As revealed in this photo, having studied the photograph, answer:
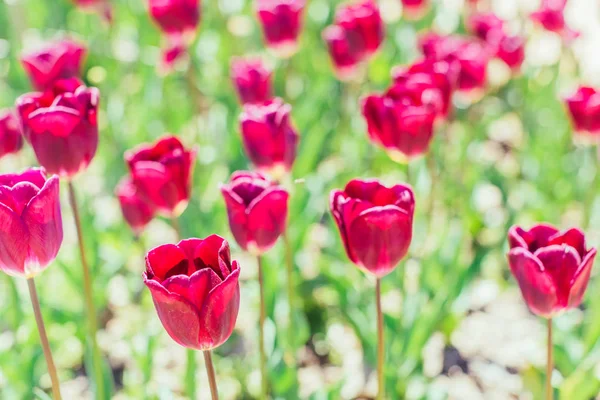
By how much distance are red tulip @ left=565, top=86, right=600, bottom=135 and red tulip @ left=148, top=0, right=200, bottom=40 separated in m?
1.18

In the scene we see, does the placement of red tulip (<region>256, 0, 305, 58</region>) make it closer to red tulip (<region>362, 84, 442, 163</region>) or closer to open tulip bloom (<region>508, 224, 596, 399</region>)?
red tulip (<region>362, 84, 442, 163</region>)

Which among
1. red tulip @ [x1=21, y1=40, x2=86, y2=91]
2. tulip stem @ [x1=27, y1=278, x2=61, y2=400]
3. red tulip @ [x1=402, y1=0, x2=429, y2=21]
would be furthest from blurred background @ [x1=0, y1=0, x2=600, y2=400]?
red tulip @ [x1=21, y1=40, x2=86, y2=91]

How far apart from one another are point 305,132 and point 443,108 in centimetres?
71

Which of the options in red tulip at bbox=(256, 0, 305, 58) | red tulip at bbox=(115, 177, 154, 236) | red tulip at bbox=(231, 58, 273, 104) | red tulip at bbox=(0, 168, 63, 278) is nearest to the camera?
red tulip at bbox=(0, 168, 63, 278)

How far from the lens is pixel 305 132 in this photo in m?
2.39

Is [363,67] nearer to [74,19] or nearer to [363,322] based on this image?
[363,322]

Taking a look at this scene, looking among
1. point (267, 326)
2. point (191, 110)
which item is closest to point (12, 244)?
point (267, 326)

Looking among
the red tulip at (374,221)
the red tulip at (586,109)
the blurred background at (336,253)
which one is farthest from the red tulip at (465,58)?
the red tulip at (374,221)

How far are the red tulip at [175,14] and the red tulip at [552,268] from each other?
1575 millimetres

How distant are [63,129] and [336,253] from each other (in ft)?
2.94

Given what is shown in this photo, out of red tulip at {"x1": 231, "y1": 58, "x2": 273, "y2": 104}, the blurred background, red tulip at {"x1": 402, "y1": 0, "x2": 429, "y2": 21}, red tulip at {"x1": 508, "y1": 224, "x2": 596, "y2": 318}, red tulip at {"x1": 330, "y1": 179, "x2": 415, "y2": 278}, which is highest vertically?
red tulip at {"x1": 330, "y1": 179, "x2": 415, "y2": 278}

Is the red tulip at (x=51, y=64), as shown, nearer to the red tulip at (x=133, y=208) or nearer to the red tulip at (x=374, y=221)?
the red tulip at (x=133, y=208)

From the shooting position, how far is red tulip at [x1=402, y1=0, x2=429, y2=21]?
114 inches

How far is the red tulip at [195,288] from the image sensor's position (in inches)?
34.7
